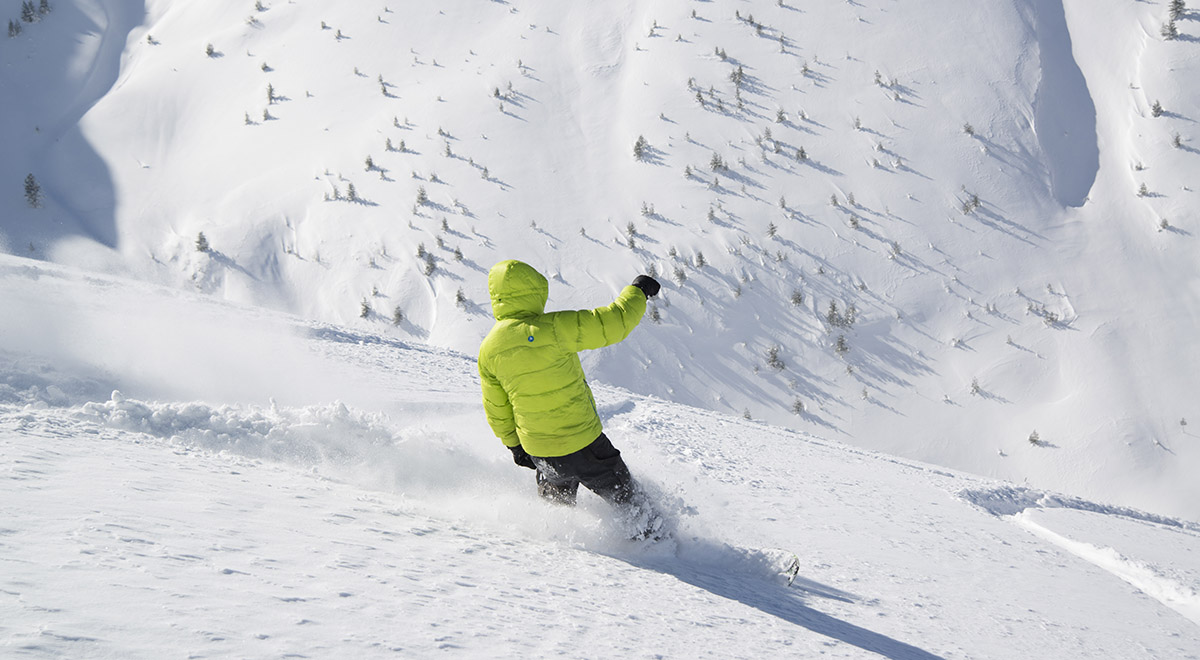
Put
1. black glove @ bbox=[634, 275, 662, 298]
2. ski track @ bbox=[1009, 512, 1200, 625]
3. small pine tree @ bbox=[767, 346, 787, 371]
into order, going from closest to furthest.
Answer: black glove @ bbox=[634, 275, 662, 298] → ski track @ bbox=[1009, 512, 1200, 625] → small pine tree @ bbox=[767, 346, 787, 371]

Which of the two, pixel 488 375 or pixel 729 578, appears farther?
pixel 488 375

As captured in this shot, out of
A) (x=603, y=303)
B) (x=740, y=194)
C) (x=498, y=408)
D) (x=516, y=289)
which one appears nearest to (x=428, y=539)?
(x=498, y=408)

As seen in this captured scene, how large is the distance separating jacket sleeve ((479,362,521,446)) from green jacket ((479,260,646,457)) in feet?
0.18

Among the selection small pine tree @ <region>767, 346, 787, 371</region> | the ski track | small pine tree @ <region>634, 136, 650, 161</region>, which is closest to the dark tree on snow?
small pine tree @ <region>634, 136, 650, 161</region>

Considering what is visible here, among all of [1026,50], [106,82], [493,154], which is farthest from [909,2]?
[106,82]

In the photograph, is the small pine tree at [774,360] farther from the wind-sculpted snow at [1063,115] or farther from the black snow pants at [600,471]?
the black snow pants at [600,471]

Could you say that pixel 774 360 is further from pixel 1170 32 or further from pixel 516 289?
pixel 1170 32

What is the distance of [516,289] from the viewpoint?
362 centimetres

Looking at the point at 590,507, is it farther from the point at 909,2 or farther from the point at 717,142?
the point at 909,2

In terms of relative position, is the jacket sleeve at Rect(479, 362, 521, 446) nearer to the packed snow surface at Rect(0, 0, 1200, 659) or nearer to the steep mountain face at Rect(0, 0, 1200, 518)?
the packed snow surface at Rect(0, 0, 1200, 659)

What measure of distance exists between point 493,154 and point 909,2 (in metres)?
11.1

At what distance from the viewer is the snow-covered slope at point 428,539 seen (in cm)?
208

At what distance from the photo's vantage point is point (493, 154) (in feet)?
52.2

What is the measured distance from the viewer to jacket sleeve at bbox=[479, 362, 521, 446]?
386 cm
